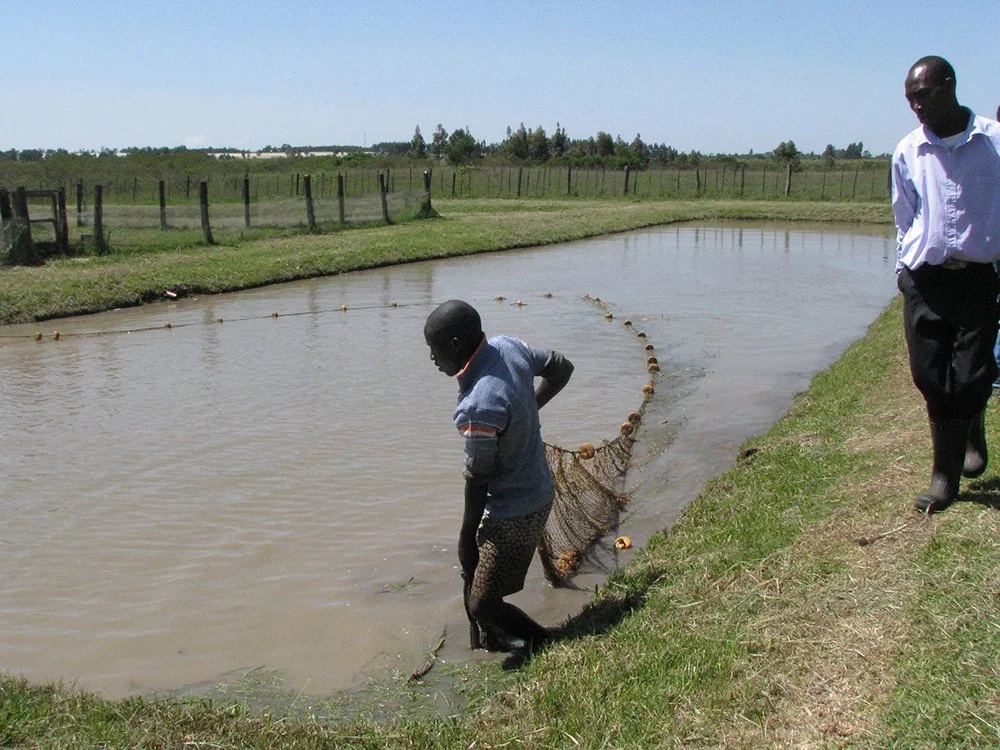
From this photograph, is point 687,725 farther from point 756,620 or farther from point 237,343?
point 237,343

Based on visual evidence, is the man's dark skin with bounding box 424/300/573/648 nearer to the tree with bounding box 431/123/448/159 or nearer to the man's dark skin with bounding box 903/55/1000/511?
the man's dark skin with bounding box 903/55/1000/511

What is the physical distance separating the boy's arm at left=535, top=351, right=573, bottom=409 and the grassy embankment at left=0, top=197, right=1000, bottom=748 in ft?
3.62

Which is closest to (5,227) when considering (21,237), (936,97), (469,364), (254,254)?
(21,237)

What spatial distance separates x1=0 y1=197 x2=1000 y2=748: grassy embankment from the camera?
11.8 feet

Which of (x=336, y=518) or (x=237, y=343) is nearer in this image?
(x=336, y=518)

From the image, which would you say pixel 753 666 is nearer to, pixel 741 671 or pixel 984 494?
pixel 741 671

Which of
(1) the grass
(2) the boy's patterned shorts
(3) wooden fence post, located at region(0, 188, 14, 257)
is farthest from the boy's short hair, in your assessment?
(3) wooden fence post, located at region(0, 188, 14, 257)

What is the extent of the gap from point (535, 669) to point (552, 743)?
761mm

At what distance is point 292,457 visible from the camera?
8.96 metres

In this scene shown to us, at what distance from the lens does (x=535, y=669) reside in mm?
4656

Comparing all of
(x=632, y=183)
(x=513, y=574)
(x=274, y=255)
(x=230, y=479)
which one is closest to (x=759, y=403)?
(x=230, y=479)

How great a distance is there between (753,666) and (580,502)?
3.01 meters

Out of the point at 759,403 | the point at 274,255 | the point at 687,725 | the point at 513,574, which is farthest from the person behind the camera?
the point at 274,255

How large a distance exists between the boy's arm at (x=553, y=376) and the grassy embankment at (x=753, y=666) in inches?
43.5
